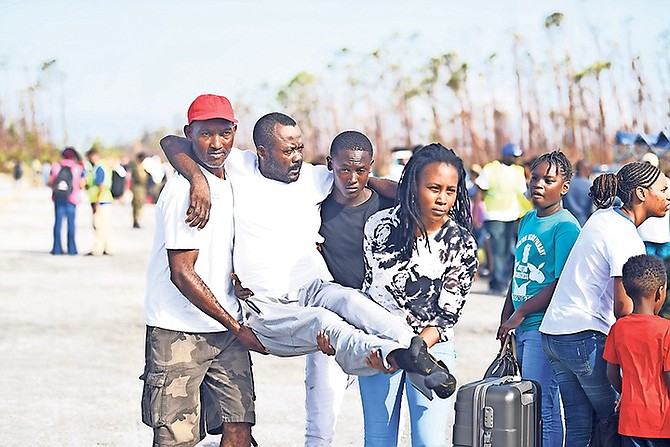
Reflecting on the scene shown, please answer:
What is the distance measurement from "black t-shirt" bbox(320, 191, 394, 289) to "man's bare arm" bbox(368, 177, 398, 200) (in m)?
0.12

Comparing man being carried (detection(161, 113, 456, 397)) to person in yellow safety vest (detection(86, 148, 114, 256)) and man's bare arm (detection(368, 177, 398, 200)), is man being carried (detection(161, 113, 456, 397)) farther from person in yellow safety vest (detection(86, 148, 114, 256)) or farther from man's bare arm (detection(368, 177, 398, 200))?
person in yellow safety vest (detection(86, 148, 114, 256))

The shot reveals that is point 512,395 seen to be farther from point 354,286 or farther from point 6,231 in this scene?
point 6,231

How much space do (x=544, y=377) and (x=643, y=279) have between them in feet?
2.82

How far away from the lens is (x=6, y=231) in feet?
76.3

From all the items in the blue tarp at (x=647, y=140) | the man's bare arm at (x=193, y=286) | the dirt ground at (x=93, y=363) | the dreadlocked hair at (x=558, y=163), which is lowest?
the dirt ground at (x=93, y=363)

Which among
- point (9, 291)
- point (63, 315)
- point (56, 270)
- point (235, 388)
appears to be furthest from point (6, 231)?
point (235, 388)

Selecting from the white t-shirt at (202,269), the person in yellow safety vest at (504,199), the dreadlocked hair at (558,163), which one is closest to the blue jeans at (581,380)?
the dreadlocked hair at (558,163)

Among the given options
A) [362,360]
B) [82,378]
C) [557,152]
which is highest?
[557,152]

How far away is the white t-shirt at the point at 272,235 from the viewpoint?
4.66 metres

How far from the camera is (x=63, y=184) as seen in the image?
1748cm

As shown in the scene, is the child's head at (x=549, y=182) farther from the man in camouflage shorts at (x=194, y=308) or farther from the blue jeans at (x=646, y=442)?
the man in camouflage shorts at (x=194, y=308)

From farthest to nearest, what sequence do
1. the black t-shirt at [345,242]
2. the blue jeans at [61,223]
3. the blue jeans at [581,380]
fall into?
the blue jeans at [61,223] < the black t-shirt at [345,242] < the blue jeans at [581,380]

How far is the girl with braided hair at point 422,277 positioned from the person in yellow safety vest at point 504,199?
7.74 m

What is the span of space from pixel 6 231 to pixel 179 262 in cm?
1990
